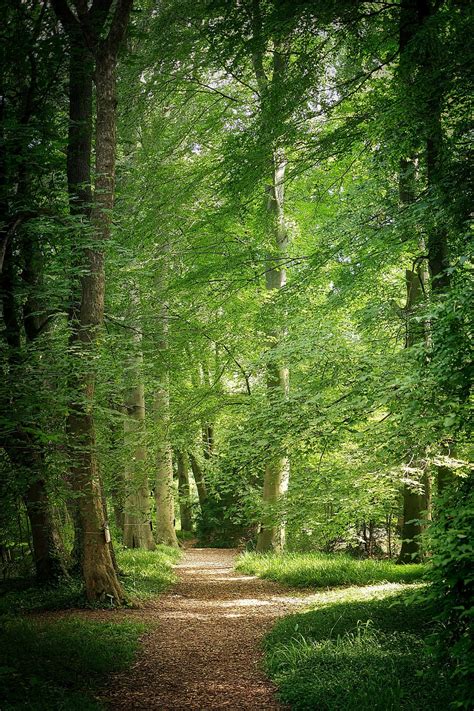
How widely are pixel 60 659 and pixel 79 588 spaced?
4163 millimetres

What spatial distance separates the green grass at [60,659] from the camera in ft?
15.3

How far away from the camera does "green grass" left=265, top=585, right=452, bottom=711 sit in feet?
14.8

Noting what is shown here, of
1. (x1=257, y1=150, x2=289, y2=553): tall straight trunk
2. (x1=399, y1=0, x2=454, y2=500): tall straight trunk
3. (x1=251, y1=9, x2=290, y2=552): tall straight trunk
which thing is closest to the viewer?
(x1=399, y1=0, x2=454, y2=500): tall straight trunk

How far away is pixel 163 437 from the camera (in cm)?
1223

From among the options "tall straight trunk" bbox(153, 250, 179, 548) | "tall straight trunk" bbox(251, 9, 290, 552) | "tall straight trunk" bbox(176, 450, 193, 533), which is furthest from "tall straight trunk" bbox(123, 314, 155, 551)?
"tall straight trunk" bbox(176, 450, 193, 533)

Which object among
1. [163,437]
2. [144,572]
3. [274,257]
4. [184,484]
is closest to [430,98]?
[274,257]

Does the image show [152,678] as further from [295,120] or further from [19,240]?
[295,120]

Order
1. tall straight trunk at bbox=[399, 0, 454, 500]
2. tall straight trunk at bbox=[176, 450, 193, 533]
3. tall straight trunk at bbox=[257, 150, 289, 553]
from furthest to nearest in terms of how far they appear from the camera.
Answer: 1. tall straight trunk at bbox=[176, 450, 193, 533]
2. tall straight trunk at bbox=[257, 150, 289, 553]
3. tall straight trunk at bbox=[399, 0, 454, 500]

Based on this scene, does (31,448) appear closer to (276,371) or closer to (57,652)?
(57,652)

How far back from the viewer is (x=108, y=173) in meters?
8.55

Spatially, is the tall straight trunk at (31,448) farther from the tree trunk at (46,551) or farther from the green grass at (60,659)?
the green grass at (60,659)

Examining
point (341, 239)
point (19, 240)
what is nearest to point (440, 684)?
point (341, 239)

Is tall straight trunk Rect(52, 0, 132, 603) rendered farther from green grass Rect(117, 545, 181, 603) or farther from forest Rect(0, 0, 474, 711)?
green grass Rect(117, 545, 181, 603)

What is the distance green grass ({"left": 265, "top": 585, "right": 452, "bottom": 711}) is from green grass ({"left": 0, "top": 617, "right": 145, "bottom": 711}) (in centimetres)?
182
